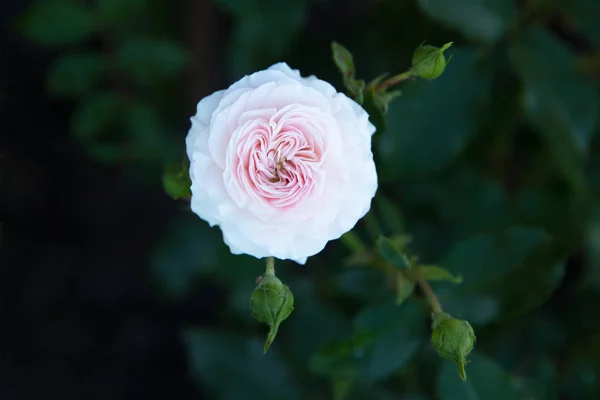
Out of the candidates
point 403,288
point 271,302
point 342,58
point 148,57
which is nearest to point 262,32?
point 148,57

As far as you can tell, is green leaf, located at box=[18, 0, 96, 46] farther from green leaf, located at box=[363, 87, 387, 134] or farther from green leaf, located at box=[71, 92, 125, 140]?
green leaf, located at box=[363, 87, 387, 134]

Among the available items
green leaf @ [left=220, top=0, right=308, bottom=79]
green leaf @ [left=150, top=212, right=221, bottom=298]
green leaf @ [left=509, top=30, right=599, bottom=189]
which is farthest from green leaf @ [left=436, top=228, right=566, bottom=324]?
green leaf @ [left=150, top=212, right=221, bottom=298]

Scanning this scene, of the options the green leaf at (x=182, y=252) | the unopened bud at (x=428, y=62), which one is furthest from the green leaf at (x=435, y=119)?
the green leaf at (x=182, y=252)

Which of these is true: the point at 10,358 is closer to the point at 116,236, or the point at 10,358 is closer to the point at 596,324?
the point at 116,236

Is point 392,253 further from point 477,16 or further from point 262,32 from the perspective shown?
point 262,32

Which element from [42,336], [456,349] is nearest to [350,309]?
[456,349]
